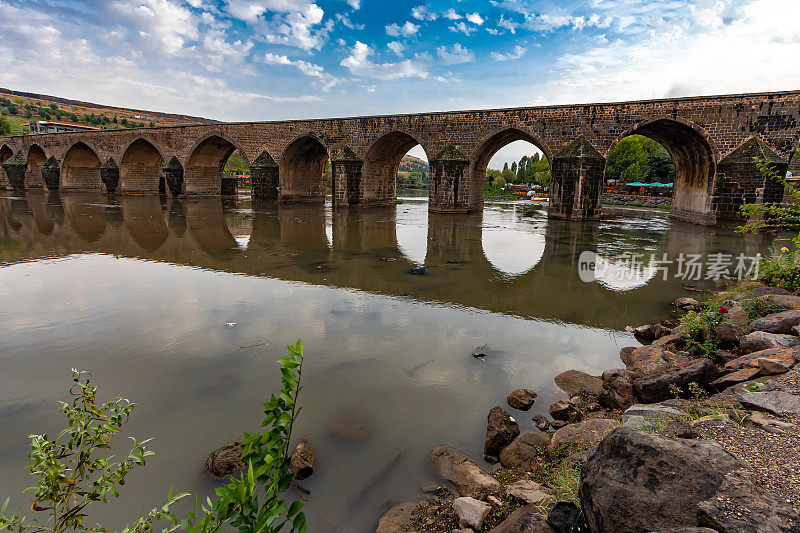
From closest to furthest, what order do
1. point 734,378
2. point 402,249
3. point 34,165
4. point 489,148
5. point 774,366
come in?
point 774,366 < point 734,378 < point 402,249 < point 489,148 < point 34,165

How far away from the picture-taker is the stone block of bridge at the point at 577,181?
2142 cm

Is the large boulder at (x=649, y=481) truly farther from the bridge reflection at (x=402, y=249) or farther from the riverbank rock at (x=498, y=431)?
the bridge reflection at (x=402, y=249)

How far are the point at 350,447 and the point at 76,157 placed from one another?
5016 cm

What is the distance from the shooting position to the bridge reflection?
8500mm

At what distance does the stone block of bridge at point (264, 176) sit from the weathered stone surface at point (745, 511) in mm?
31904

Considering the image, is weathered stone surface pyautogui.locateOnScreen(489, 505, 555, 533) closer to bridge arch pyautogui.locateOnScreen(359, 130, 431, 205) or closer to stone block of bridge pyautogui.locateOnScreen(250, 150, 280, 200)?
bridge arch pyautogui.locateOnScreen(359, 130, 431, 205)

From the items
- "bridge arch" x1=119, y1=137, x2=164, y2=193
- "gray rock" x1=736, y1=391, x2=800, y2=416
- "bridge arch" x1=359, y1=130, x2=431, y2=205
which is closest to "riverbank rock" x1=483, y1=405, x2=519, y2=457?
"gray rock" x1=736, y1=391, x2=800, y2=416

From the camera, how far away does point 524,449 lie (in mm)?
3652

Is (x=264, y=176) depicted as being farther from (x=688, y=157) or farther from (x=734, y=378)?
(x=734, y=378)

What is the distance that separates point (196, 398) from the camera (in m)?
4.46

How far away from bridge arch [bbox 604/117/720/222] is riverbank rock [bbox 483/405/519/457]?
21.4 meters

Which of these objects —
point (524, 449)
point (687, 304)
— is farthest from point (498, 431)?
point (687, 304)

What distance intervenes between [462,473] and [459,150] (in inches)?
932

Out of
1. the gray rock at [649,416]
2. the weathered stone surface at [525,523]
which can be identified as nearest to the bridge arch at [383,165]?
the gray rock at [649,416]
